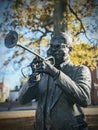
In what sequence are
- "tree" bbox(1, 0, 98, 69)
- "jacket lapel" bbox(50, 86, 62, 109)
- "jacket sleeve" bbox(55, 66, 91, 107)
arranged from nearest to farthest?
"jacket sleeve" bbox(55, 66, 91, 107) < "jacket lapel" bbox(50, 86, 62, 109) < "tree" bbox(1, 0, 98, 69)

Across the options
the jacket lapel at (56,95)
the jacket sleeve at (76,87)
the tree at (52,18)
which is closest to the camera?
the jacket sleeve at (76,87)

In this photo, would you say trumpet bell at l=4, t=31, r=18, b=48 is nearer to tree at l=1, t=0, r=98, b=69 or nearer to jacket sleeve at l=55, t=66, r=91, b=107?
jacket sleeve at l=55, t=66, r=91, b=107

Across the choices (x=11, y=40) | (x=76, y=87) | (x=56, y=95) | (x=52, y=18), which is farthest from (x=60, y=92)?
(x=52, y=18)

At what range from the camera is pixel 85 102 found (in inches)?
68.5

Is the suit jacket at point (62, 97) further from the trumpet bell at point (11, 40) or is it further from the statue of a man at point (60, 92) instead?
the trumpet bell at point (11, 40)

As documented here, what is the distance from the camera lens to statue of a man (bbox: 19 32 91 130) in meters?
1.71

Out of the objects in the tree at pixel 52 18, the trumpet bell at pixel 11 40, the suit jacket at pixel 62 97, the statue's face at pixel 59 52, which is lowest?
the suit jacket at pixel 62 97

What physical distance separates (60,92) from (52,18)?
46.4 inches

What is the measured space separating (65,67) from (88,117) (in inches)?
24.4

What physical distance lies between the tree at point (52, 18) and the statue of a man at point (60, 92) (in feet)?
2.82

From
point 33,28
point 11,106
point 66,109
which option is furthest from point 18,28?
point 66,109

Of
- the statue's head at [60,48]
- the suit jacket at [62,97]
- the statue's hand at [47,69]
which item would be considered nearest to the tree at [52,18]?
the statue's head at [60,48]

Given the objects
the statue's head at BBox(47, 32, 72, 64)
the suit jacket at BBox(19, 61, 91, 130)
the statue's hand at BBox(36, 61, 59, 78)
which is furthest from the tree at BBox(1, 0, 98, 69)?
the statue's hand at BBox(36, 61, 59, 78)

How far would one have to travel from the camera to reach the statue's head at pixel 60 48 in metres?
1.93
